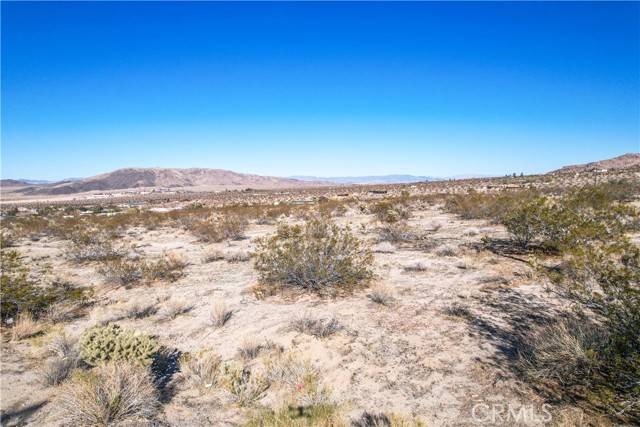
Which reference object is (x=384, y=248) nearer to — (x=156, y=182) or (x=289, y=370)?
(x=289, y=370)

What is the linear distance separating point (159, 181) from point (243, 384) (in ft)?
598

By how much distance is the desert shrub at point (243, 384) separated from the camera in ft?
12.0

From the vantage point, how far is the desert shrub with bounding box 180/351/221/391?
4.04 m

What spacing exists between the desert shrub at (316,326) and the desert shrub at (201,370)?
133 cm

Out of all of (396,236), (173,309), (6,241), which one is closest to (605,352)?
(173,309)

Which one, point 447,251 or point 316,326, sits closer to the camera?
point 316,326

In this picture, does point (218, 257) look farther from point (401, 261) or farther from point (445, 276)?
point (445, 276)

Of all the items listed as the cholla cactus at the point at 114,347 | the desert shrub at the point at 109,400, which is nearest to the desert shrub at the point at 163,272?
the cholla cactus at the point at 114,347

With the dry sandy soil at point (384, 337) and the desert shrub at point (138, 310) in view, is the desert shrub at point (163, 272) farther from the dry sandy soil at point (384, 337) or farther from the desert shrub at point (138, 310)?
→ the desert shrub at point (138, 310)

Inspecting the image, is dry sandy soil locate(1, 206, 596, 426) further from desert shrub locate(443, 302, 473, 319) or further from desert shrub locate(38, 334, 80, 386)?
desert shrub locate(38, 334, 80, 386)

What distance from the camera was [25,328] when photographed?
18.2ft

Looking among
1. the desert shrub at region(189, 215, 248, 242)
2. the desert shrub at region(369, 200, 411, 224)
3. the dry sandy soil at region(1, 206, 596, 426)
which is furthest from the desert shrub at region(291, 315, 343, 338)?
the desert shrub at region(369, 200, 411, 224)

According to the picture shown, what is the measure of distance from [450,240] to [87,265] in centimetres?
1233

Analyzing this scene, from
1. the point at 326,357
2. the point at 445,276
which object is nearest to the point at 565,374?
the point at 326,357
